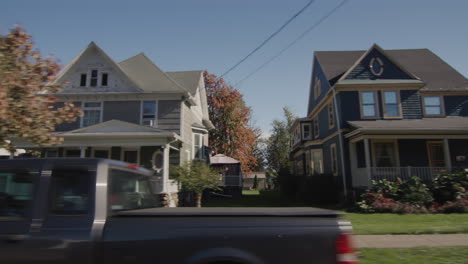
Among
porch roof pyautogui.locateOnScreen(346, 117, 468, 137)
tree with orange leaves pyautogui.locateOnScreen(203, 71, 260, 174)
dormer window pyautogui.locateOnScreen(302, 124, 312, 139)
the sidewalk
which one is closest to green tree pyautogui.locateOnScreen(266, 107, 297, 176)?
tree with orange leaves pyautogui.locateOnScreen(203, 71, 260, 174)

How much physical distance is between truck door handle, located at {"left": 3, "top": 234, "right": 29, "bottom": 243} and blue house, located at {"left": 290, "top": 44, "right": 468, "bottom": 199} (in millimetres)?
14024

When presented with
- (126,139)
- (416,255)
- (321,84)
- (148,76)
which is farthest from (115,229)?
(321,84)

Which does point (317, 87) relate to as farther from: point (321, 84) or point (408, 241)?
point (408, 241)

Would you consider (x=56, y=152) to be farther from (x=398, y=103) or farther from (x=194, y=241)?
(x=398, y=103)

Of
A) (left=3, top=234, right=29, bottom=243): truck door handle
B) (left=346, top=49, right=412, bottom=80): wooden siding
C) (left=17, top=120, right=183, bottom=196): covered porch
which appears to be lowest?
(left=3, top=234, right=29, bottom=243): truck door handle

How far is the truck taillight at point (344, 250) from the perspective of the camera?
2791mm

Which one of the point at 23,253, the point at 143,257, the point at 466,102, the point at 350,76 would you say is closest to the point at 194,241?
the point at 143,257

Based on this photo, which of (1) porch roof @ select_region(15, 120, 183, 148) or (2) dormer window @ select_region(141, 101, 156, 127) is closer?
(1) porch roof @ select_region(15, 120, 183, 148)

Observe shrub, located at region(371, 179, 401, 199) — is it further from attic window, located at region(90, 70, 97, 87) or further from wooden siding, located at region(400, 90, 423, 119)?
attic window, located at region(90, 70, 97, 87)

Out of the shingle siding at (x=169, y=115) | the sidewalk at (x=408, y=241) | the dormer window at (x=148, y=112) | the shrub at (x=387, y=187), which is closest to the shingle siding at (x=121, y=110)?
the dormer window at (x=148, y=112)

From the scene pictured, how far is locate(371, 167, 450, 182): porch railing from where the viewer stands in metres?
14.4

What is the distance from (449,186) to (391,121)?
176 inches

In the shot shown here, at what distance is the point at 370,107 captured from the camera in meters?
16.6

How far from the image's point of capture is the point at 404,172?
1512 centimetres
